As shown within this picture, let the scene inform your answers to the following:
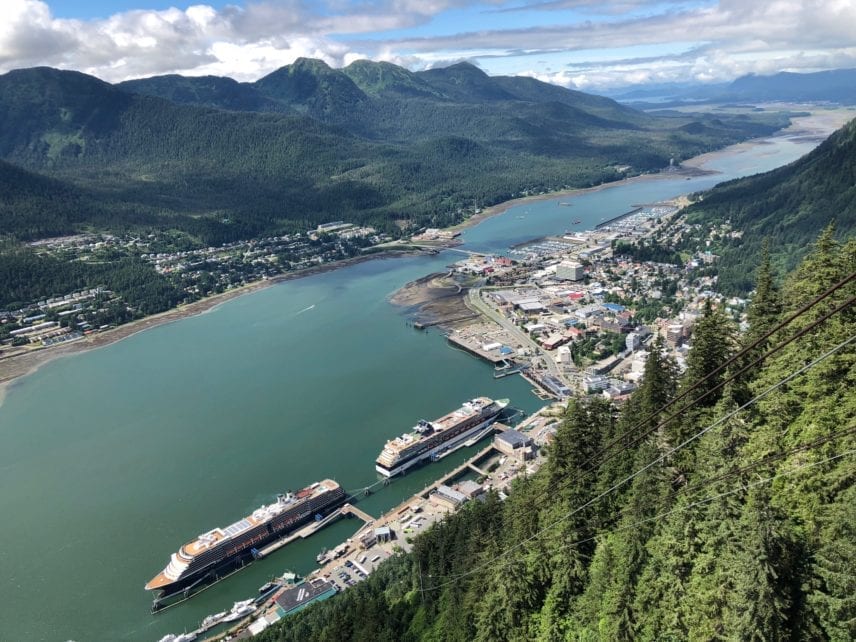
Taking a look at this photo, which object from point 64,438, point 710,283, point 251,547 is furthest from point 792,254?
point 64,438

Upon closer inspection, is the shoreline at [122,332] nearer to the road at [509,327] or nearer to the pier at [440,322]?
the pier at [440,322]

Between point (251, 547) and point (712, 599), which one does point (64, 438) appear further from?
point (712, 599)

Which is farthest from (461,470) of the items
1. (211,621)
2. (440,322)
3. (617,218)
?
(617,218)

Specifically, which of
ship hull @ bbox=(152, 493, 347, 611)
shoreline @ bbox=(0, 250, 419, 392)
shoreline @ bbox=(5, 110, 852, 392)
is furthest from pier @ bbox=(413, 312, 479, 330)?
ship hull @ bbox=(152, 493, 347, 611)

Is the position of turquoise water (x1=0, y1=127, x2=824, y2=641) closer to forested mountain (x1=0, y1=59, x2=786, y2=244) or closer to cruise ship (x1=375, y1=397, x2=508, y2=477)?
cruise ship (x1=375, y1=397, x2=508, y2=477)

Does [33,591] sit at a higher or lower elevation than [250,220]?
lower

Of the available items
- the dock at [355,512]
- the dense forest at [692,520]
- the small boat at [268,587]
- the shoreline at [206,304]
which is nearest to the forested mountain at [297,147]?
the shoreline at [206,304]
